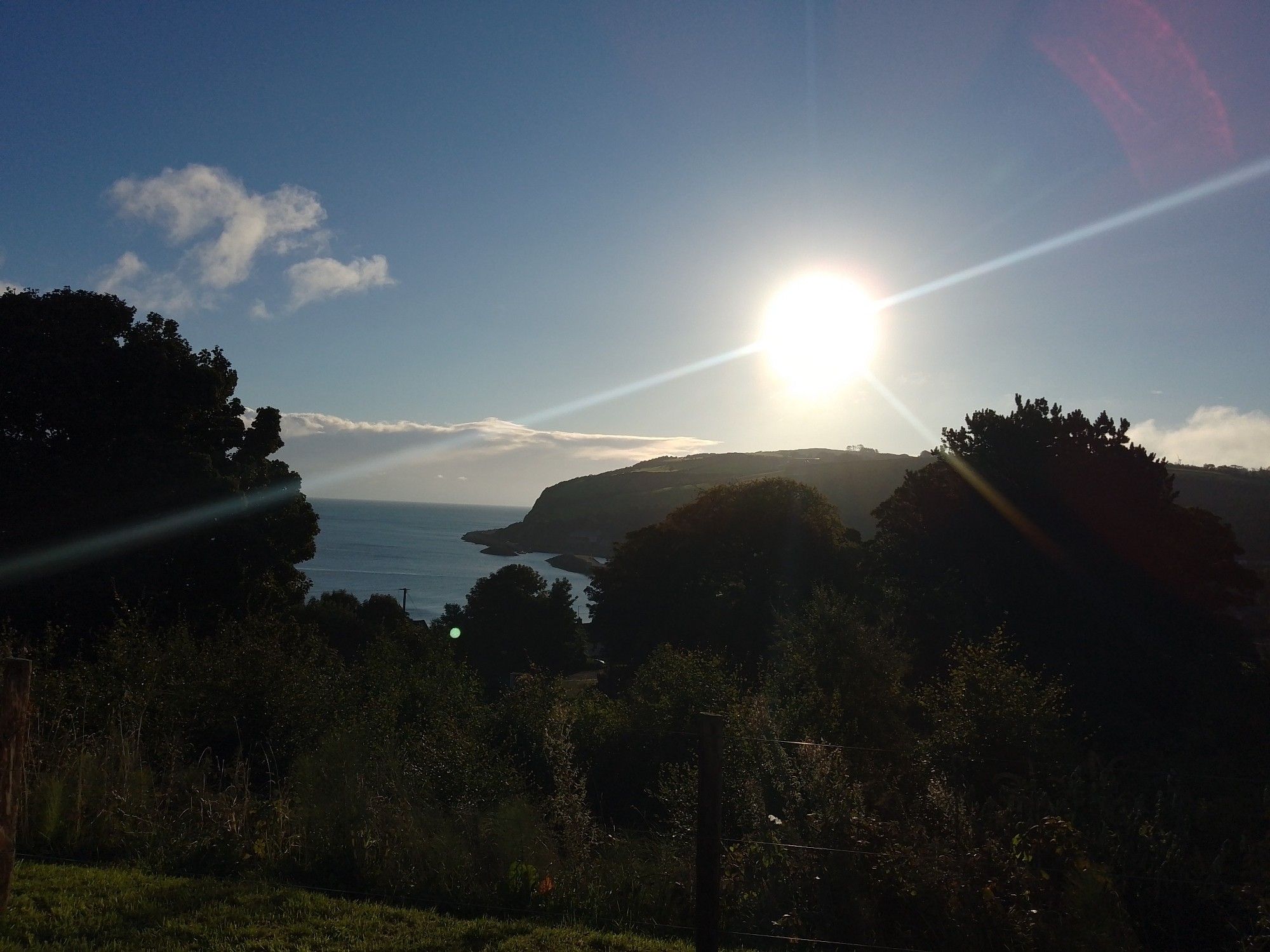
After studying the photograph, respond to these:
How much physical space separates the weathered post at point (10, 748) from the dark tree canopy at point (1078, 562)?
843 inches

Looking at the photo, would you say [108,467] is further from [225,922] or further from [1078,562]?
[1078,562]

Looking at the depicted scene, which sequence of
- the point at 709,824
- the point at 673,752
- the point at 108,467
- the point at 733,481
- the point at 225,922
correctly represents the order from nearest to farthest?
1. the point at 709,824
2. the point at 225,922
3. the point at 673,752
4. the point at 108,467
5. the point at 733,481

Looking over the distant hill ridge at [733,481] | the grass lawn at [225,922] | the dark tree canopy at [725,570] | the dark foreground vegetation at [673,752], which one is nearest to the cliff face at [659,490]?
the distant hill ridge at [733,481]

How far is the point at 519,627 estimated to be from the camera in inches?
1833

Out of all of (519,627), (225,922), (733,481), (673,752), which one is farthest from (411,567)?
(225,922)

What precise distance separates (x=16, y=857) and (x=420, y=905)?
8.52 ft

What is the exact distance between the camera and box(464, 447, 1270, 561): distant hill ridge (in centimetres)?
6241

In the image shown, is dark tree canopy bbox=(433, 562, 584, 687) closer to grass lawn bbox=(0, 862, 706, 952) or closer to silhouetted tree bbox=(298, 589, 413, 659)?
silhouetted tree bbox=(298, 589, 413, 659)

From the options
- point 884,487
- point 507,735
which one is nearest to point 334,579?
point 884,487

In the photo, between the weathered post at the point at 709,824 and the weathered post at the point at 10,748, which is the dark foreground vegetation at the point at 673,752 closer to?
the weathered post at the point at 709,824

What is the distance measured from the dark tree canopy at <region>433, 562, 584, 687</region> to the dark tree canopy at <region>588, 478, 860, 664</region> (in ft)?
33.1

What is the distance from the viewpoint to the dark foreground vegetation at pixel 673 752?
16.5 feet

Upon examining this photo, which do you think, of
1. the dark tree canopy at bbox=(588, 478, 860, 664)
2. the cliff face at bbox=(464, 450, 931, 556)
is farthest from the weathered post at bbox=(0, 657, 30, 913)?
the cliff face at bbox=(464, 450, 931, 556)

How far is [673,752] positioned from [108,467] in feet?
48.2
